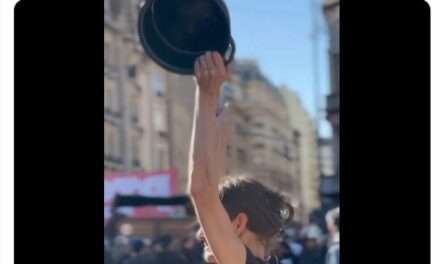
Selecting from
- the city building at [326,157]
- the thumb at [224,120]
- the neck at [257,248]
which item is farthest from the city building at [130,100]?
the city building at [326,157]

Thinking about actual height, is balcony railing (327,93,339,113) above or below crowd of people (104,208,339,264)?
above

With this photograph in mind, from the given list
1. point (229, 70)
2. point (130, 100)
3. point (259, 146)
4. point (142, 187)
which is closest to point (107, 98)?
point (130, 100)

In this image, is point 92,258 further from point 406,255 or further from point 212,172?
point 406,255

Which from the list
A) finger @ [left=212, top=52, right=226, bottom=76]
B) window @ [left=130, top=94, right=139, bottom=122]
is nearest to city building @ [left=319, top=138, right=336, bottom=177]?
finger @ [left=212, top=52, right=226, bottom=76]

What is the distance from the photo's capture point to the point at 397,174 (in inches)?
237

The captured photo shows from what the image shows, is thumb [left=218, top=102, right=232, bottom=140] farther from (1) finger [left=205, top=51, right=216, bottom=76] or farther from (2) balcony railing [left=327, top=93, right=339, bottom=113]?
(2) balcony railing [left=327, top=93, right=339, bottom=113]

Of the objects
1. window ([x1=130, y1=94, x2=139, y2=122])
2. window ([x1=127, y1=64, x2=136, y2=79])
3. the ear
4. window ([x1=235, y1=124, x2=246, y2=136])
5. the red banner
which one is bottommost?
the ear

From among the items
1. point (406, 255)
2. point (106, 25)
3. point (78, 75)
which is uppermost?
point (106, 25)

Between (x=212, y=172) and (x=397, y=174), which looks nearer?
(x=212, y=172)

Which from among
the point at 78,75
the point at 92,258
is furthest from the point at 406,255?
the point at 78,75

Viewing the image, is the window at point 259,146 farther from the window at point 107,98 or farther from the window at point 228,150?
the window at point 107,98

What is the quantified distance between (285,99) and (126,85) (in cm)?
129

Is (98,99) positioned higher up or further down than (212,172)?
higher up

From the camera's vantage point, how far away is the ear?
541 cm
